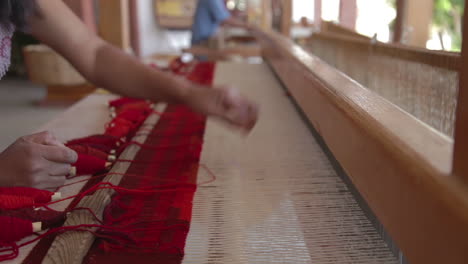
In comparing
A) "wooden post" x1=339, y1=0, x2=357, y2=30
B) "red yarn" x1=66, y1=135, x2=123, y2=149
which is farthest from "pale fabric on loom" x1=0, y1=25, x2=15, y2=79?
"wooden post" x1=339, y1=0, x2=357, y2=30

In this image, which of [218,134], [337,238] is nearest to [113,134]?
[218,134]

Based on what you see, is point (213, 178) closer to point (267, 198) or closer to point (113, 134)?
point (267, 198)

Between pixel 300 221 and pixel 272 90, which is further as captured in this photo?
pixel 272 90

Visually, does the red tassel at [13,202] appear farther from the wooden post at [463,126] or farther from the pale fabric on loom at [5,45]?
the wooden post at [463,126]

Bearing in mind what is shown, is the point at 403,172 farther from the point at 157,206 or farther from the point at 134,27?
the point at 134,27

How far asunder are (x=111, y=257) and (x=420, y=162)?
1.36 feet

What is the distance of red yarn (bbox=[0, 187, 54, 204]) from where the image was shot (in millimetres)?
847

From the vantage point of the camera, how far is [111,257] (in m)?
0.69

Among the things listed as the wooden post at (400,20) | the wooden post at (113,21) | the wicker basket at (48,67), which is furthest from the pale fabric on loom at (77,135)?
the wicker basket at (48,67)

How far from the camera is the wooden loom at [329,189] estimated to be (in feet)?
1.56

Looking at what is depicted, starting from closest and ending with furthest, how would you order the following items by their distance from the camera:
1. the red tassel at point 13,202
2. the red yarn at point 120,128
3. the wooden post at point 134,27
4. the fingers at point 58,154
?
the red tassel at point 13,202, the fingers at point 58,154, the red yarn at point 120,128, the wooden post at point 134,27

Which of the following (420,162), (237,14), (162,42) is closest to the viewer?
(420,162)

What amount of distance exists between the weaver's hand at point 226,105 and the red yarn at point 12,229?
302 millimetres

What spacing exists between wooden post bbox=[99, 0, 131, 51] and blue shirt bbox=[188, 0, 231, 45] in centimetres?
178
